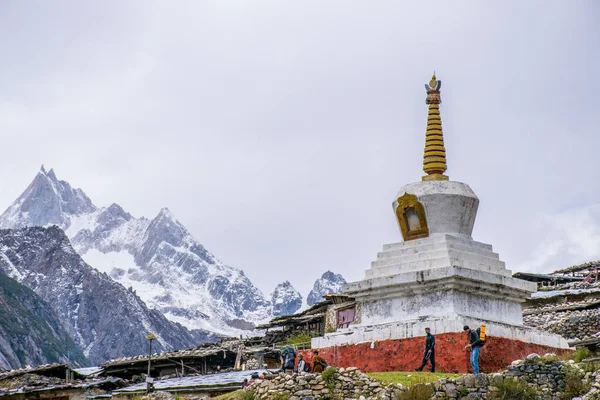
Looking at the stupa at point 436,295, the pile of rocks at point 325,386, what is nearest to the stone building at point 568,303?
the stupa at point 436,295

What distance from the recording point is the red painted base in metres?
20.5

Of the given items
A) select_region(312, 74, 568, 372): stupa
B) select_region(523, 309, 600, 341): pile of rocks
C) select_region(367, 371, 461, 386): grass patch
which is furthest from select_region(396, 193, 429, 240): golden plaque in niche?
select_region(523, 309, 600, 341): pile of rocks

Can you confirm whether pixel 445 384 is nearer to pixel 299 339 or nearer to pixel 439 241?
pixel 439 241

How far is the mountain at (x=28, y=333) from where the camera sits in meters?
116

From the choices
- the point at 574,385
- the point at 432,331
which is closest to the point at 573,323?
the point at 432,331

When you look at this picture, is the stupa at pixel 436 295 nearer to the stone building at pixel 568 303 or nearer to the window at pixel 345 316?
the stone building at pixel 568 303

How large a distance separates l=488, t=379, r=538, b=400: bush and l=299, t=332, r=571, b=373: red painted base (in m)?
3.42

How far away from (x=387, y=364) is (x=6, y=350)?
97.8 metres

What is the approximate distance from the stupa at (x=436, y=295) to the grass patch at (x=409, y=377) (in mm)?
1246

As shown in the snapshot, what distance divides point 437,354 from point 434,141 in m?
5.97

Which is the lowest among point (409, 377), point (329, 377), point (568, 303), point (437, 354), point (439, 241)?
point (329, 377)

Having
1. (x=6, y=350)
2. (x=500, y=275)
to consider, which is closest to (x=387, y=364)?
(x=500, y=275)

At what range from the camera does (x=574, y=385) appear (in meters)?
16.6

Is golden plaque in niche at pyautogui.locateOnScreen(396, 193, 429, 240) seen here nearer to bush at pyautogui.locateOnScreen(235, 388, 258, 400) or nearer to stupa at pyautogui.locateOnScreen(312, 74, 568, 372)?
stupa at pyautogui.locateOnScreen(312, 74, 568, 372)
